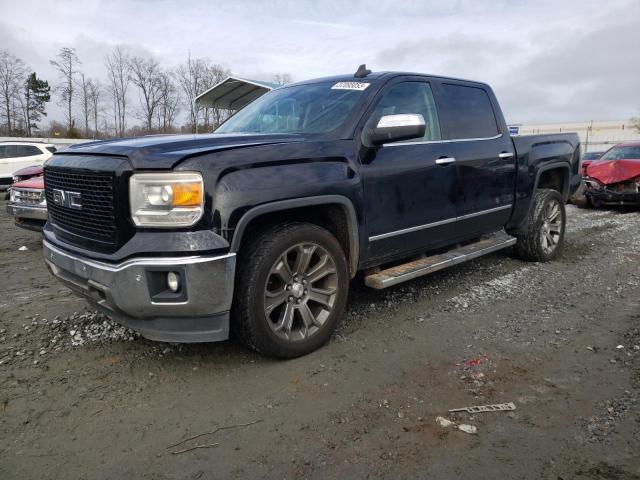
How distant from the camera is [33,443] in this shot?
2.37 m

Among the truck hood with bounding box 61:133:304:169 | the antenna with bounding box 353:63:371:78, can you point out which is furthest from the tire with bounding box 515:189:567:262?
the truck hood with bounding box 61:133:304:169

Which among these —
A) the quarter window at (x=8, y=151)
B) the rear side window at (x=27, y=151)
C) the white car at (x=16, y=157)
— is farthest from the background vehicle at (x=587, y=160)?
the quarter window at (x=8, y=151)

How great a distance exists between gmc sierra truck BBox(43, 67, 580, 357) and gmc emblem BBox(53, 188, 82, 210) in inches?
0.8

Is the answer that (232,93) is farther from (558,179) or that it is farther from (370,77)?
(370,77)

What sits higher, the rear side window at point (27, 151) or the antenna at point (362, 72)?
the antenna at point (362, 72)

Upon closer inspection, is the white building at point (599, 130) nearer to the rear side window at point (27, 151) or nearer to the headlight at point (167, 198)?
the rear side window at point (27, 151)

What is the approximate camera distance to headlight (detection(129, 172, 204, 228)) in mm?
2604

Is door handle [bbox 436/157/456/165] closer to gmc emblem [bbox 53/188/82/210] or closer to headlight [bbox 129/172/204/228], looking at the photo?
headlight [bbox 129/172/204/228]

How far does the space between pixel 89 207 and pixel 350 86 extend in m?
2.20

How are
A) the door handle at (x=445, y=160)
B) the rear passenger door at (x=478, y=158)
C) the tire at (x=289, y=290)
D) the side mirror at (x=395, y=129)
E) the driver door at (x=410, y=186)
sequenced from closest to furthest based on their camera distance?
the tire at (x=289, y=290) → the side mirror at (x=395, y=129) → the driver door at (x=410, y=186) → the door handle at (x=445, y=160) → the rear passenger door at (x=478, y=158)

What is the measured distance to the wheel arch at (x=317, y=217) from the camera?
278 cm

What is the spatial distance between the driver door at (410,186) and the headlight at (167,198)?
1.31 m

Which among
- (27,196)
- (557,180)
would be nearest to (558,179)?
(557,180)

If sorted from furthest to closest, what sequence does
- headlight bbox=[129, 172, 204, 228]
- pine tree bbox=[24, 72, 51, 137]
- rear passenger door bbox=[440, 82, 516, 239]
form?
pine tree bbox=[24, 72, 51, 137] < rear passenger door bbox=[440, 82, 516, 239] < headlight bbox=[129, 172, 204, 228]
